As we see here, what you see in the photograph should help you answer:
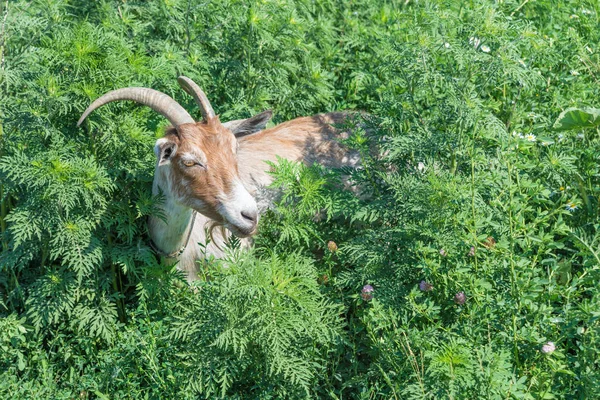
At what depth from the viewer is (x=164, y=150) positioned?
5617mm

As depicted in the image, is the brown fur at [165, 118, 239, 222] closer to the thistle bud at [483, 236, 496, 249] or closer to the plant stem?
the plant stem

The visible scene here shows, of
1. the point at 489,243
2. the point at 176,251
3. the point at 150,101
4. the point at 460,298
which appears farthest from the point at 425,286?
the point at 150,101

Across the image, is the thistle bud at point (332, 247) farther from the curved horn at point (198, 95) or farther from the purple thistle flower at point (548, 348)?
the purple thistle flower at point (548, 348)

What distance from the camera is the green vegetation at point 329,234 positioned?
15.6 ft

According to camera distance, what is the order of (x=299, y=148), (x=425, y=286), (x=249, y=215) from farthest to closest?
(x=299, y=148) < (x=249, y=215) < (x=425, y=286)

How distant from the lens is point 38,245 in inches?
222

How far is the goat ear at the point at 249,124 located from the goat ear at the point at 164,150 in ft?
2.38

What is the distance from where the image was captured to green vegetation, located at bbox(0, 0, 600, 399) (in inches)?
187

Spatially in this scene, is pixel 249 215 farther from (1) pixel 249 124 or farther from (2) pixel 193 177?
(1) pixel 249 124

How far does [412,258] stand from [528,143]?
1.11 meters

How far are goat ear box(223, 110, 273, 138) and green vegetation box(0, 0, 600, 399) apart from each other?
50 cm

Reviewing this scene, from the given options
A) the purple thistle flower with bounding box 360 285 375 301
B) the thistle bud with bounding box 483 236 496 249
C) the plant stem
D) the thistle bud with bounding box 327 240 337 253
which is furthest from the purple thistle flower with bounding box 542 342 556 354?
the plant stem

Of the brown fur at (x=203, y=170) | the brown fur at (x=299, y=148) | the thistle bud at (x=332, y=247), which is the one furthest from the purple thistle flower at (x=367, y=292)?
the brown fur at (x=299, y=148)

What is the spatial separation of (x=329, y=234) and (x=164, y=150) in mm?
1371
